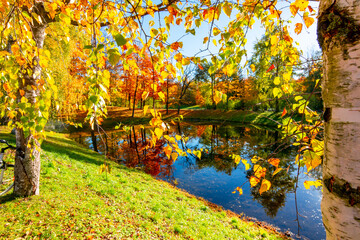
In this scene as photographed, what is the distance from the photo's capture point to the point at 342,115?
2.70 ft

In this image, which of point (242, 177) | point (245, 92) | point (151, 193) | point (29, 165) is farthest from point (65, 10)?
point (245, 92)

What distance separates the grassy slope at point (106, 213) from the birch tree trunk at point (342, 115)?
3.67 m

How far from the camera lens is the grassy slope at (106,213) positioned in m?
→ 3.21

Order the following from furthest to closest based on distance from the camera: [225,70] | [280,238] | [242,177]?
A: [242,177] < [280,238] < [225,70]

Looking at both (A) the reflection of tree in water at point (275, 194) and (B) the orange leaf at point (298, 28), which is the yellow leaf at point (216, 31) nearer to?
(B) the orange leaf at point (298, 28)

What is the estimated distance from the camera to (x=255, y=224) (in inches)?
225

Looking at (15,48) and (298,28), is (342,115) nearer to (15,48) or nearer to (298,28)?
(298,28)

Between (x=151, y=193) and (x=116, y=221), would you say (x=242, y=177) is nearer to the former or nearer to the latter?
(x=151, y=193)

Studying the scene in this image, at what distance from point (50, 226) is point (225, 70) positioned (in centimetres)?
389

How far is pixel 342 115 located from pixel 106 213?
15.4 ft

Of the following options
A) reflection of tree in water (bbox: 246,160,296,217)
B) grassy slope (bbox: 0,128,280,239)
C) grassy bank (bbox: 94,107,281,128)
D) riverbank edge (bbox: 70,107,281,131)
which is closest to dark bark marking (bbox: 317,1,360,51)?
grassy slope (bbox: 0,128,280,239)

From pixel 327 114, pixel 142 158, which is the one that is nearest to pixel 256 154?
pixel 142 158

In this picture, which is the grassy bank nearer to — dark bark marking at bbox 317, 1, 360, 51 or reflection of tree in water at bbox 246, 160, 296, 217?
reflection of tree in water at bbox 246, 160, 296, 217

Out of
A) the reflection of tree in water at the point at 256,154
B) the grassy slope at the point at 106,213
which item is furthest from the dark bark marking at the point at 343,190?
the grassy slope at the point at 106,213
